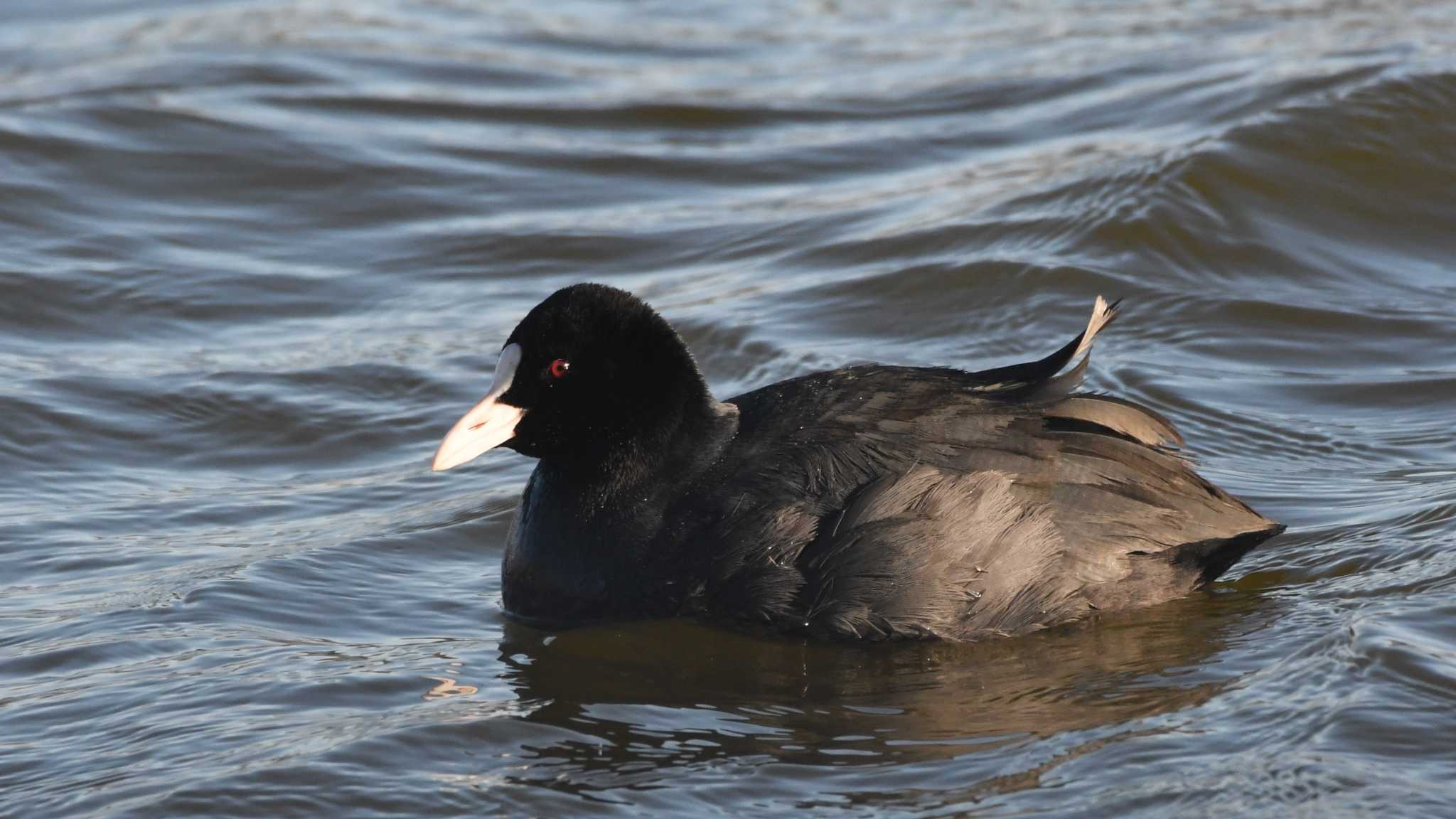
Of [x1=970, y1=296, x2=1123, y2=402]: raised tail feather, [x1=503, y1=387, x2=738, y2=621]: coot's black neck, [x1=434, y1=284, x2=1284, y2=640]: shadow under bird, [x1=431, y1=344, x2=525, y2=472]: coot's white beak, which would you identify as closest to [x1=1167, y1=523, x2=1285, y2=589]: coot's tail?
[x1=434, y1=284, x2=1284, y2=640]: shadow under bird

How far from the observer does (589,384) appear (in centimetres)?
551

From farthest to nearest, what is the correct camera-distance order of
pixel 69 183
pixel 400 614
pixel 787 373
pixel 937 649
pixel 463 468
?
pixel 69 183 → pixel 787 373 → pixel 463 468 → pixel 400 614 → pixel 937 649

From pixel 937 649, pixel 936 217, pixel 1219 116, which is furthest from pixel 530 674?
pixel 1219 116

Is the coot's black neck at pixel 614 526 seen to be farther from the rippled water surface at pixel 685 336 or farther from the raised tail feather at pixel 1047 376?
the raised tail feather at pixel 1047 376

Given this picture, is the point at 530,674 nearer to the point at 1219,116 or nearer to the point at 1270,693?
the point at 1270,693

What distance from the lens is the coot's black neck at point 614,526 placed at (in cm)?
525

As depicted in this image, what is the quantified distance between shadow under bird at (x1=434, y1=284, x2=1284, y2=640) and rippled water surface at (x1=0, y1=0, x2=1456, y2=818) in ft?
0.55

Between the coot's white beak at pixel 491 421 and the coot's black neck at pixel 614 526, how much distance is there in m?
0.20

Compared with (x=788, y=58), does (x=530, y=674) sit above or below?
below

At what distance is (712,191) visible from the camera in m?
10.6

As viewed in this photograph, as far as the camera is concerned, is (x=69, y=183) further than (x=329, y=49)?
No

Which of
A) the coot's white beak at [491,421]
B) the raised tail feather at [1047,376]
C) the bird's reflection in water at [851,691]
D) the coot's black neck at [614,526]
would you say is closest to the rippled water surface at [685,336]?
the bird's reflection in water at [851,691]

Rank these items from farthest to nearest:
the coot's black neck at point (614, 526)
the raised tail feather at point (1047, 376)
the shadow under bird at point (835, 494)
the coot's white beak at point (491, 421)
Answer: the coot's white beak at point (491, 421), the coot's black neck at point (614, 526), the raised tail feather at point (1047, 376), the shadow under bird at point (835, 494)

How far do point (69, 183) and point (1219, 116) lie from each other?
6306mm
